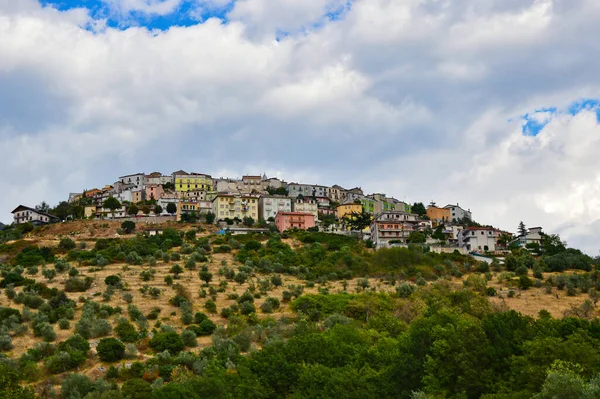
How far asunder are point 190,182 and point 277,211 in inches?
1015

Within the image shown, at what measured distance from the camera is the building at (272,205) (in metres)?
120

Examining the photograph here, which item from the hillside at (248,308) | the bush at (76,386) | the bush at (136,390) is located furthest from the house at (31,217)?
the bush at (136,390)

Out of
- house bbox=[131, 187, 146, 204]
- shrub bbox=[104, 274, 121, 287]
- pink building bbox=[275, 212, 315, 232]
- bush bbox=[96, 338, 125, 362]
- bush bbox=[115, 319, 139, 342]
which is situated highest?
house bbox=[131, 187, 146, 204]

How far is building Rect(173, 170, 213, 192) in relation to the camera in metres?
137

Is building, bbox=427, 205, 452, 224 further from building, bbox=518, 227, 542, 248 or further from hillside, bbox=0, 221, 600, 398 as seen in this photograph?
hillside, bbox=0, 221, 600, 398

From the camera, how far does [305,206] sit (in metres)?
123

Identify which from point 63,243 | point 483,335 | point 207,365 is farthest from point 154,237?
point 483,335

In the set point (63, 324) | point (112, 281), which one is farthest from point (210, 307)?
point (112, 281)

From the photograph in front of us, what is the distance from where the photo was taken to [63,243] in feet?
282

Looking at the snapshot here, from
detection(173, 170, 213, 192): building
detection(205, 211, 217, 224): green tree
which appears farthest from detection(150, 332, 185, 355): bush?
detection(173, 170, 213, 192): building

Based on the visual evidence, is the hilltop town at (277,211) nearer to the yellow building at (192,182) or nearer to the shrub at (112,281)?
the yellow building at (192,182)

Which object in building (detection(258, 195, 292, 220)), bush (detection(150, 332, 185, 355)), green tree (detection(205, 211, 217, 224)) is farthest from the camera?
building (detection(258, 195, 292, 220))

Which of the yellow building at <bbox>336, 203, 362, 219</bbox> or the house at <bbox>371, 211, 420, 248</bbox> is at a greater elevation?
the yellow building at <bbox>336, 203, 362, 219</bbox>

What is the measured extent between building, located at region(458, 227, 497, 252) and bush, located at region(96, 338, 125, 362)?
2507 inches
